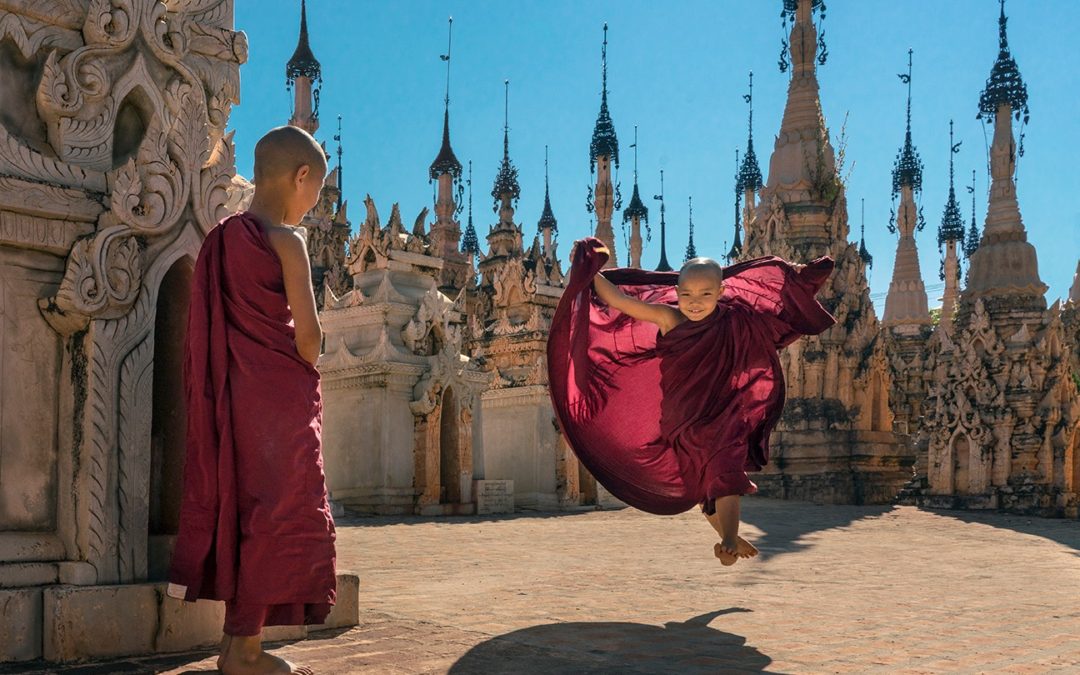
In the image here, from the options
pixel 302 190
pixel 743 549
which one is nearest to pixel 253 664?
→ pixel 302 190

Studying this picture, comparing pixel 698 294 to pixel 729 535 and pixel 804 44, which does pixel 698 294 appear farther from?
pixel 804 44

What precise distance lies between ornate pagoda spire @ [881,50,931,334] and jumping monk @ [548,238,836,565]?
36.8 m

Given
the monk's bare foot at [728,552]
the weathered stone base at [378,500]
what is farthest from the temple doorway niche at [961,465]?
the monk's bare foot at [728,552]

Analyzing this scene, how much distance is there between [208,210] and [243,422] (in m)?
1.48

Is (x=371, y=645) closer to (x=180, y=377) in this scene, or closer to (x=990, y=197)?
(x=180, y=377)

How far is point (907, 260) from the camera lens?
44.6 metres

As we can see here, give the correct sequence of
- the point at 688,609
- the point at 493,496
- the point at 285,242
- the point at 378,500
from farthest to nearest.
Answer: the point at 493,496 < the point at 378,500 < the point at 688,609 < the point at 285,242

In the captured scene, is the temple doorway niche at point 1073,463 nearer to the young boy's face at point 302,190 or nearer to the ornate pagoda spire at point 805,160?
the ornate pagoda spire at point 805,160

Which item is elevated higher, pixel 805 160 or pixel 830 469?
pixel 805 160

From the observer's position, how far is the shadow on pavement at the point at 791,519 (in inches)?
451

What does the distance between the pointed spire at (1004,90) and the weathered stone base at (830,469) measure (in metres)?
11.4

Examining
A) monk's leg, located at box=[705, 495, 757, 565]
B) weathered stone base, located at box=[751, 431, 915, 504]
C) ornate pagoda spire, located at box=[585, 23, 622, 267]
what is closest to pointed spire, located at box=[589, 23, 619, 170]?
ornate pagoda spire, located at box=[585, 23, 622, 267]

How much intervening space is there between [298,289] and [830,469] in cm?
2115

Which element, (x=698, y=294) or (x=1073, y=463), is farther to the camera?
(x=1073, y=463)
